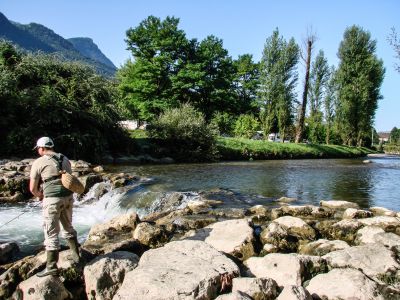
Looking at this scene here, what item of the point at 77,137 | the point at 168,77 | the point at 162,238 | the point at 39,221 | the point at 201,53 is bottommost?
the point at 39,221

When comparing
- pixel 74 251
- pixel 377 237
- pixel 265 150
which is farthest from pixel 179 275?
Result: pixel 265 150

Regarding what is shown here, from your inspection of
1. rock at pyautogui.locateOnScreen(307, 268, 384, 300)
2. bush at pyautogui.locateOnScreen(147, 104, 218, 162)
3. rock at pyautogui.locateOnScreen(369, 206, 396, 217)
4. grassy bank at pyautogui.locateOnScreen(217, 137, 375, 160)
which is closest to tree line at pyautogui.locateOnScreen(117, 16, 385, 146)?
grassy bank at pyautogui.locateOnScreen(217, 137, 375, 160)

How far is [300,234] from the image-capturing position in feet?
27.2

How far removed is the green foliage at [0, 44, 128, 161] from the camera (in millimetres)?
20922

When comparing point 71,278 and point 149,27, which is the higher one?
point 149,27

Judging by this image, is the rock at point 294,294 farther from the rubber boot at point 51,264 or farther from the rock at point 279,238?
the rubber boot at point 51,264

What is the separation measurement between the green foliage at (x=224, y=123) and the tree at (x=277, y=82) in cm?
414

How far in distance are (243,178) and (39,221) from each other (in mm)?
10300

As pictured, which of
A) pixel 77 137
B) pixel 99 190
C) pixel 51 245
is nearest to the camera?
pixel 51 245

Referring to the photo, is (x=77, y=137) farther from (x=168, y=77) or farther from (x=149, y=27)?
(x=149, y=27)

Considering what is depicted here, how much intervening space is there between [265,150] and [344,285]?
29603 mm

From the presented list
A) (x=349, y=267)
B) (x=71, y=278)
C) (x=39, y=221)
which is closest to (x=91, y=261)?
(x=71, y=278)

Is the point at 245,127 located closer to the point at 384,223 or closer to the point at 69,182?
the point at 384,223

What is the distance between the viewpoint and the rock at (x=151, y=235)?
25.3 feet
